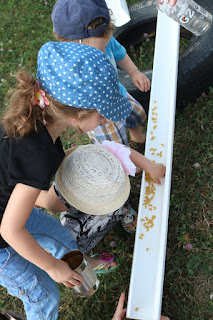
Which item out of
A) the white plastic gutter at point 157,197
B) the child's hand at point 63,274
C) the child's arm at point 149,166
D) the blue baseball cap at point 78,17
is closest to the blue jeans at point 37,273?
the child's hand at point 63,274

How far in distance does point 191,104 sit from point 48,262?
1953 millimetres

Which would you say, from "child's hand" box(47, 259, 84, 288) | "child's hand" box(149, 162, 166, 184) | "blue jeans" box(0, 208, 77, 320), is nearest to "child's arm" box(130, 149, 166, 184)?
"child's hand" box(149, 162, 166, 184)

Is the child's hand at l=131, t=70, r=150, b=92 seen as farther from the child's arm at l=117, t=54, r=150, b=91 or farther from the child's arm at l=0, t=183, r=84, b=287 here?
the child's arm at l=0, t=183, r=84, b=287

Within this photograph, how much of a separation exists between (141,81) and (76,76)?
4.47ft

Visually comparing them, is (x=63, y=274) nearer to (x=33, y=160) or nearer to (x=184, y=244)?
(x=33, y=160)

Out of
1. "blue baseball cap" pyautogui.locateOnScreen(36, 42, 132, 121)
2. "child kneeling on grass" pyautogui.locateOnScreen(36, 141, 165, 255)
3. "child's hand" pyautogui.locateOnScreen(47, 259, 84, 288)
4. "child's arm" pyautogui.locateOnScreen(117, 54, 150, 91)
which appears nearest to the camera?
"blue baseball cap" pyautogui.locateOnScreen(36, 42, 132, 121)

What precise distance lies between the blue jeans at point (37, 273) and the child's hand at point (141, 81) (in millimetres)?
1192

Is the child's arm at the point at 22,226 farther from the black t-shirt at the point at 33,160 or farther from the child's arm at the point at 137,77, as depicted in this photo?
the child's arm at the point at 137,77

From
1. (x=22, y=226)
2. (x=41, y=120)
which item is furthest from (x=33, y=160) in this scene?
(x=22, y=226)

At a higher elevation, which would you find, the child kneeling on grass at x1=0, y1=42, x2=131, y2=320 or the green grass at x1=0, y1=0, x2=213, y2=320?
the child kneeling on grass at x1=0, y1=42, x2=131, y2=320

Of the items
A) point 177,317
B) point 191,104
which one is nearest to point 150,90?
point 191,104

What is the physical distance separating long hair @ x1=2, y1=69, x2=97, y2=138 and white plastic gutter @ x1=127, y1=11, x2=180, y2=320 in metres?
0.93

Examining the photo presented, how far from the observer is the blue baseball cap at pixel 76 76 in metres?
1.57

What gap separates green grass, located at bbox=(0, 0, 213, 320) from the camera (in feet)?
8.21
